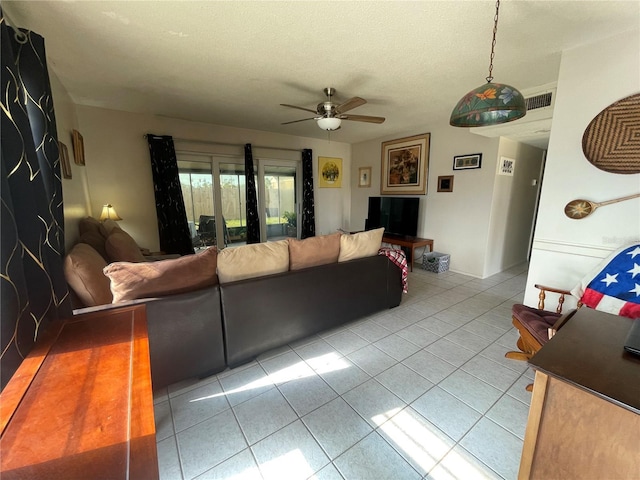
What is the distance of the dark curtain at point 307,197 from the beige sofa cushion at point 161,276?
363cm

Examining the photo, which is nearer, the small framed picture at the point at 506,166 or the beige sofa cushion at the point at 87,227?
the beige sofa cushion at the point at 87,227

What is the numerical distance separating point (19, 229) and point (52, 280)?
31 centimetres

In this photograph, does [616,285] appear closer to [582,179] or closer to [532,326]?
[532,326]

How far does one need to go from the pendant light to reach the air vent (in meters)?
1.71

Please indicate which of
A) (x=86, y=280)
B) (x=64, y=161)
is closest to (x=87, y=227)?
(x=64, y=161)

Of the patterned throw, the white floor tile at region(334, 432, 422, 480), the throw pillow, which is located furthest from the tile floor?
the throw pillow

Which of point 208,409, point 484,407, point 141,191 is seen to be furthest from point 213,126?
point 484,407

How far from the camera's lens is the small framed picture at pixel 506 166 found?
3582mm

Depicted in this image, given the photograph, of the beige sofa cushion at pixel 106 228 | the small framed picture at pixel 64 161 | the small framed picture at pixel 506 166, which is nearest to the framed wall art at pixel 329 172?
the small framed picture at pixel 506 166

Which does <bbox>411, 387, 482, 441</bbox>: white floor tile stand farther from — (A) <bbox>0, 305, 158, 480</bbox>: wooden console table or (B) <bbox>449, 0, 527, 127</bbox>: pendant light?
(B) <bbox>449, 0, 527, 127</bbox>: pendant light

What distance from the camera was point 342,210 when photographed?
602cm

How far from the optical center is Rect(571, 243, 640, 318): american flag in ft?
5.06

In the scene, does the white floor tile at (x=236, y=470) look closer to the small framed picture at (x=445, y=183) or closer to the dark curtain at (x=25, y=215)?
the dark curtain at (x=25, y=215)

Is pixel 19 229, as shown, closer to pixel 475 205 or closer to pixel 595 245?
pixel 595 245
